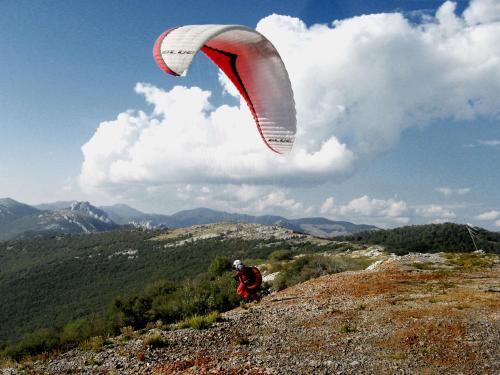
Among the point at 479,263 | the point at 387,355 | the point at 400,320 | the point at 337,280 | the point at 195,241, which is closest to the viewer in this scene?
the point at 387,355

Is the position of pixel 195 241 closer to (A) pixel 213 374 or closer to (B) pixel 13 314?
(B) pixel 13 314

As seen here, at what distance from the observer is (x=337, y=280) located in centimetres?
2220

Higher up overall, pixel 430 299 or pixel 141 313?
pixel 430 299

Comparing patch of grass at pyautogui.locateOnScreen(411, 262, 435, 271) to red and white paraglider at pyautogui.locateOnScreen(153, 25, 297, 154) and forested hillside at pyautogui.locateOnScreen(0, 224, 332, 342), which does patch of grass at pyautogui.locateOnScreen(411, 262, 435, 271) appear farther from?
forested hillside at pyautogui.locateOnScreen(0, 224, 332, 342)

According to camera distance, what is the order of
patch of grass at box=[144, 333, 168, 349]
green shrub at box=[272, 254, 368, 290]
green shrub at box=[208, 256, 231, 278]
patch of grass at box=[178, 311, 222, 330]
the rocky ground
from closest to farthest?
the rocky ground → patch of grass at box=[144, 333, 168, 349] → patch of grass at box=[178, 311, 222, 330] → green shrub at box=[272, 254, 368, 290] → green shrub at box=[208, 256, 231, 278]

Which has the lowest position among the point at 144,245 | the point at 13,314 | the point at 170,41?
the point at 13,314

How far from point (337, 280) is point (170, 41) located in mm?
15930

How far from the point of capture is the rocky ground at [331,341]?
32.5 feet

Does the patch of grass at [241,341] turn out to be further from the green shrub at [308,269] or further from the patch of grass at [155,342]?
the green shrub at [308,269]

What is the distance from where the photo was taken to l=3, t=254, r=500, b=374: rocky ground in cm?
991

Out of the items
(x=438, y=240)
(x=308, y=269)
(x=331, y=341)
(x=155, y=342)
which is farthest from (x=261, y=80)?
(x=438, y=240)

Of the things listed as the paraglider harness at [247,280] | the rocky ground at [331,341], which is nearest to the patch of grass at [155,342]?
the rocky ground at [331,341]

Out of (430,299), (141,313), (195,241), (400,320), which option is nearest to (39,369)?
(400,320)

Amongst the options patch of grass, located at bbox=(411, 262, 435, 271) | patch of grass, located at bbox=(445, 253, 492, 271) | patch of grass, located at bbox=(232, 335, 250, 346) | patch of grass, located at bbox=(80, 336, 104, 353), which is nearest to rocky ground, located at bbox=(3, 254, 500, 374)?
patch of grass, located at bbox=(232, 335, 250, 346)
